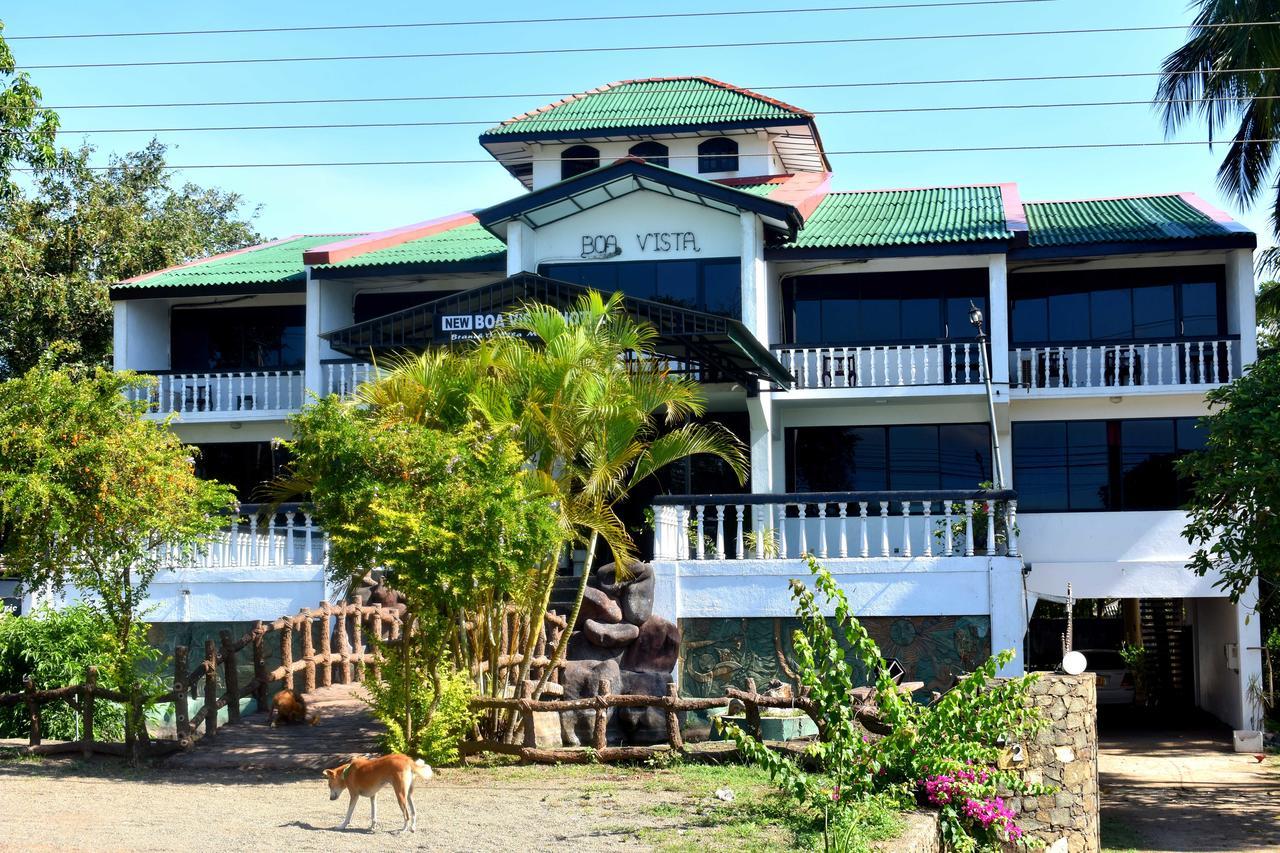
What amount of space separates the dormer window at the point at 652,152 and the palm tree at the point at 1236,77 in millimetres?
8354

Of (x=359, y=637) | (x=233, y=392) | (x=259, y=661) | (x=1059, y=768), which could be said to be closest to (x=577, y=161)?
(x=233, y=392)

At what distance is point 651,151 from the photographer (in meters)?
25.9

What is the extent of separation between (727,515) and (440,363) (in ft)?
25.0

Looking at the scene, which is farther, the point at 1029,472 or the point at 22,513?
the point at 1029,472

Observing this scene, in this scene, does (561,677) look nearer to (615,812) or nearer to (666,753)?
(666,753)

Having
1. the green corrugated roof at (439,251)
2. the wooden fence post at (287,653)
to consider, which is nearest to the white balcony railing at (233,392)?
the green corrugated roof at (439,251)

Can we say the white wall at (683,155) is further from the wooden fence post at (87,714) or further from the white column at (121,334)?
the wooden fence post at (87,714)

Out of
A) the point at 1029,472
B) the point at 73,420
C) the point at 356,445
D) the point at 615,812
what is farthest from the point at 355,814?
the point at 1029,472

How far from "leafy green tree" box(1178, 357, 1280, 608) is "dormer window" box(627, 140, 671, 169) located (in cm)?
1235

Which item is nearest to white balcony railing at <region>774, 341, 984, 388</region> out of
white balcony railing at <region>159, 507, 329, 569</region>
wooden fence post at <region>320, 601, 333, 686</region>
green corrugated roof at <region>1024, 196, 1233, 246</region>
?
green corrugated roof at <region>1024, 196, 1233, 246</region>

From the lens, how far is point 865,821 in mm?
10203

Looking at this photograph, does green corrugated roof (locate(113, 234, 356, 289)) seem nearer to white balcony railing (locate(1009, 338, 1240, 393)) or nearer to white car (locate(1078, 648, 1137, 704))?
white balcony railing (locate(1009, 338, 1240, 393))

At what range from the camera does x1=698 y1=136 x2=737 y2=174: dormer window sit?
25.9 meters

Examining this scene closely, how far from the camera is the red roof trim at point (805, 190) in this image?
23625 mm
